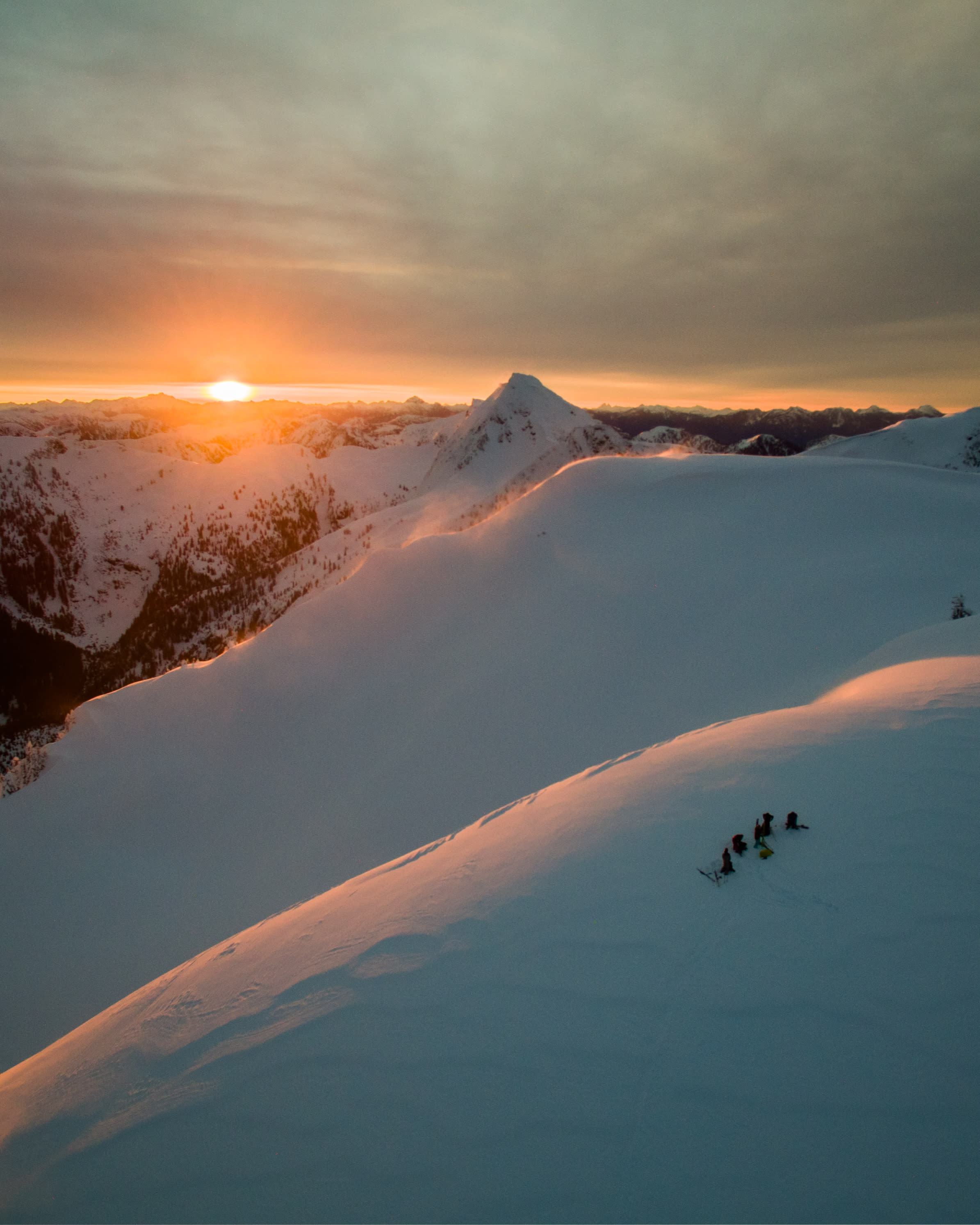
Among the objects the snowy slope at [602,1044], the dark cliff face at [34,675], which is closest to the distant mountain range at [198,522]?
the dark cliff face at [34,675]

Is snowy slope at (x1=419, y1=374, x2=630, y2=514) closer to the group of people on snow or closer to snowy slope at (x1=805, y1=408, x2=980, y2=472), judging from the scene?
snowy slope at (x1=805, y1=408, x2=980, y2=472)

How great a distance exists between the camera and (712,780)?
5.28 meters

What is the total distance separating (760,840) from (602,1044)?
1.93m

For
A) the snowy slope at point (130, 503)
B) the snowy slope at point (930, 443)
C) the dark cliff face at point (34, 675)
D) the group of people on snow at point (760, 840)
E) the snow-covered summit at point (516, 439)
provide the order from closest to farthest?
the group of people on snow at point (760, 840) → the dark cliff face at point (34, 675) → the snow-covered summit at point (516, 439) → the snowy slope at point (130, 503) → the snowy slope at point (930, 443)

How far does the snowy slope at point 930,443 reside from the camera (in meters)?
94.1

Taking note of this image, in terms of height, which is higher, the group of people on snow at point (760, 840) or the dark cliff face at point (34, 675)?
the group of people on snow at point (760, 840)

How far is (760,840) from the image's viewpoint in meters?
4.24

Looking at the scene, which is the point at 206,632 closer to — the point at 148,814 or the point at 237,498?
the point at 237,498

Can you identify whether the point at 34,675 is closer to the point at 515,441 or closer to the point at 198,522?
the point at 198,522

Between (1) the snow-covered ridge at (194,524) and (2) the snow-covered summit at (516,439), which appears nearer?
(1) the snow-covered ridge at (194,524)

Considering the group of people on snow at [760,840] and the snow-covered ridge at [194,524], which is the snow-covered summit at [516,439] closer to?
the snow-covered ridge at [194,524]

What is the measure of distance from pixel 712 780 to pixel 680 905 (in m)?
1.59

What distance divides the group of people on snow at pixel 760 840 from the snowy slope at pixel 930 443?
107443 mm

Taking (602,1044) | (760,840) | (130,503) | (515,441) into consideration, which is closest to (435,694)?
(760,840)
